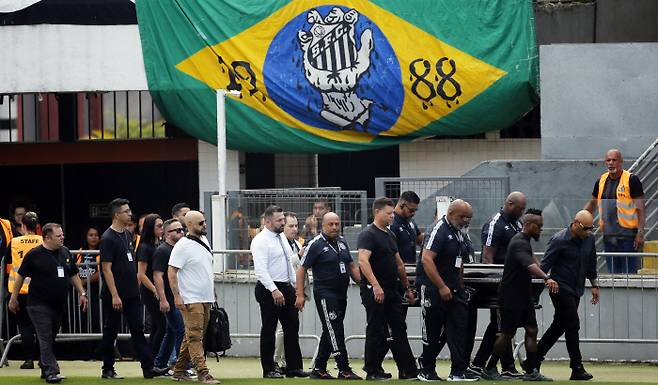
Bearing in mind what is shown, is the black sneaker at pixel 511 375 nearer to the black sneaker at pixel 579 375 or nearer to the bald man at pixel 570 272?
the bald man at pixel 570 272

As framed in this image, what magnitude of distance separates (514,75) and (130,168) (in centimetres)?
880

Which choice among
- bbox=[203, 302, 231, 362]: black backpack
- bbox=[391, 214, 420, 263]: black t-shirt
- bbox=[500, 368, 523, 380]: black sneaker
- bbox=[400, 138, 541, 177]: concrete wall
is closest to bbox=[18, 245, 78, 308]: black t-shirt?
bbox=[203, 302, 231, 362]: black backpack

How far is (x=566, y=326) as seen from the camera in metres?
15.6

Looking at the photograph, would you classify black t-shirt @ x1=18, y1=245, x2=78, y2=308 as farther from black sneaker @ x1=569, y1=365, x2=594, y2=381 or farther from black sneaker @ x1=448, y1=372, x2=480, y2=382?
black sneaker @ x1=569, y1=365, x2=594, y2=381

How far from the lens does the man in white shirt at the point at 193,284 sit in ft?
48.7

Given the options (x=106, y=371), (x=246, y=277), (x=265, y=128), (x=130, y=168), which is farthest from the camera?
(x=130, y=168)

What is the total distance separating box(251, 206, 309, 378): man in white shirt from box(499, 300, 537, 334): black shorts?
2.21 m

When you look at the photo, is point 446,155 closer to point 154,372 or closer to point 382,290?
point 154,372

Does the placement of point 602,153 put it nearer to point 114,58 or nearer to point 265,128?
point 265,128

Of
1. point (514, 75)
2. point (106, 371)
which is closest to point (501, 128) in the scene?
point (514, 75)

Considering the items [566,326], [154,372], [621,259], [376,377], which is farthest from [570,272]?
[154,372]

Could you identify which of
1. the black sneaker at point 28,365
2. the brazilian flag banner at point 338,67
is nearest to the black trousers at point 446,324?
the black sneaker at point 28,365

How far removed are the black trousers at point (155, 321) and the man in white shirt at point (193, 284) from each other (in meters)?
1.86

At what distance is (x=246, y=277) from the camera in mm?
19828
